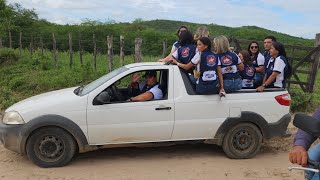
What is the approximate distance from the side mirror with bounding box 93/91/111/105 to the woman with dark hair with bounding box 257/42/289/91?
2.62 m

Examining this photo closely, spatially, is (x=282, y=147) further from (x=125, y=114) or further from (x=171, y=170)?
(x=125, y=114)

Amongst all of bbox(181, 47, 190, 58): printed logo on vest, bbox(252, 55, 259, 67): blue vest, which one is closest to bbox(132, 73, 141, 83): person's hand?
bbox(181, 47, 190, 58): printed logo on vest

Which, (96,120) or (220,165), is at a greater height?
(96,120)

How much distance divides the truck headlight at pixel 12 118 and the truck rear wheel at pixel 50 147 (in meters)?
0.30

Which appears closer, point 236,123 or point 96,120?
point 96,120

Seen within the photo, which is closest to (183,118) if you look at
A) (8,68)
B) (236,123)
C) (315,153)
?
(236,123)

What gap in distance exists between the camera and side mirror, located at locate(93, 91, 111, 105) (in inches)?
226

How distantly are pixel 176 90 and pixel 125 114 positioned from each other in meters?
0.85

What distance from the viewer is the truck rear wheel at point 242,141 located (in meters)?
6.25

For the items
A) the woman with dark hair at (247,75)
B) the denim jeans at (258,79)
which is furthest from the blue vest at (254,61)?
the woman with dark hair at (247,75)

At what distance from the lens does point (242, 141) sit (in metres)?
6.32

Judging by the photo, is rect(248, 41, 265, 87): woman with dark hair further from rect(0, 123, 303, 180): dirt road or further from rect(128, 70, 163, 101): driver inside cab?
rect(128, 70, 163, 101): driver inside cab

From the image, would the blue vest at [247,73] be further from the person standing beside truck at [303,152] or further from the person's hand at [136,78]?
Result: the person standing beside truck at [303,152]

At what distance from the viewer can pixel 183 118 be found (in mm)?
6016
